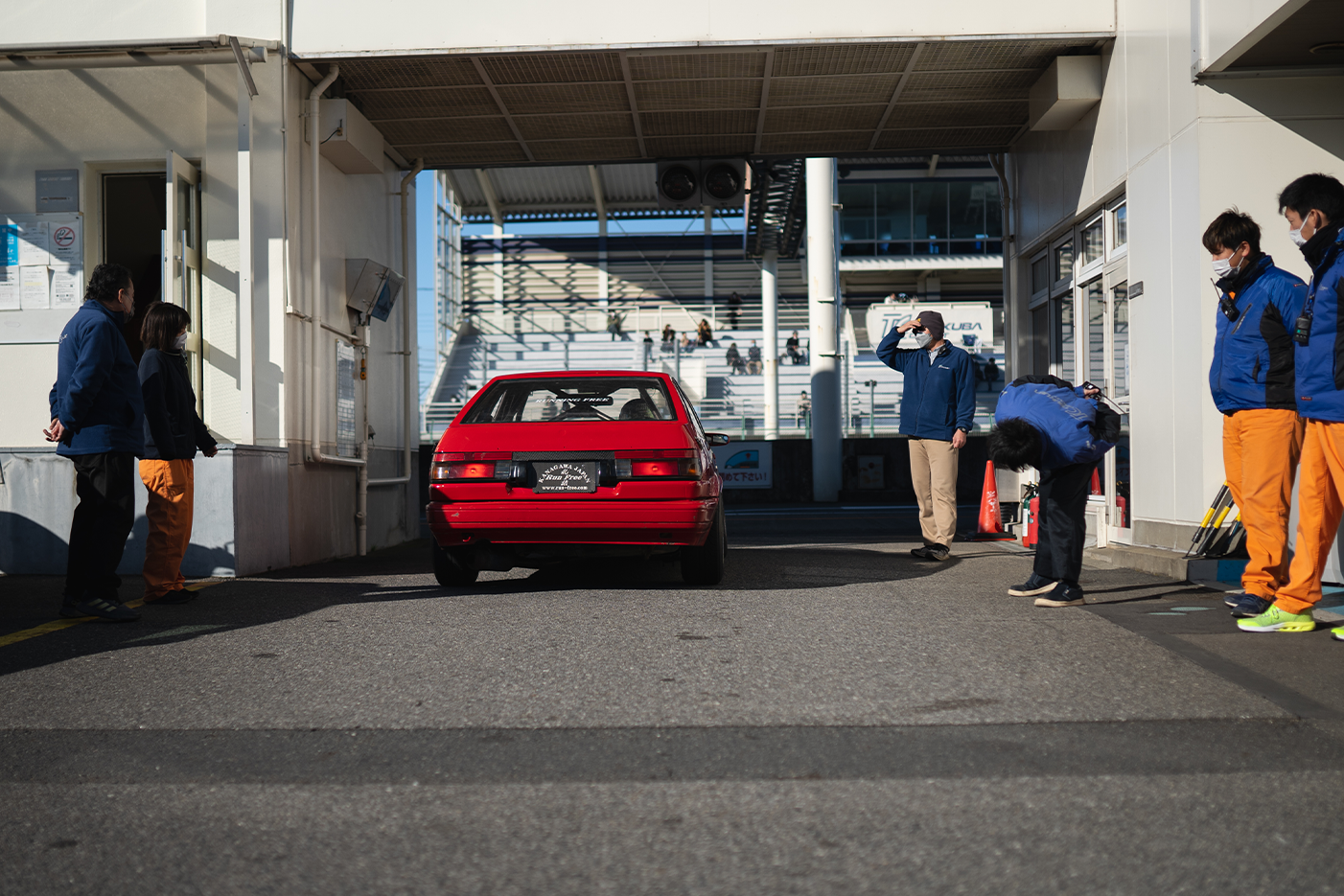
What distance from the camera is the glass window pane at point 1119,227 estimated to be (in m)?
8.74

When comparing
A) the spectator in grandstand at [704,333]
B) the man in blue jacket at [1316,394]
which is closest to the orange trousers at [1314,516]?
the man in blue jacket at [1316,394]

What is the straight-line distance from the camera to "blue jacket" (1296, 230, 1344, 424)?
4652 mm

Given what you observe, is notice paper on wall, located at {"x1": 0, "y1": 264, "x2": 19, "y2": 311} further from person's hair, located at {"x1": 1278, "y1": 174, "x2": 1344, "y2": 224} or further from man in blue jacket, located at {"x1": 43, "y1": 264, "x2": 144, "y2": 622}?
person's hair, located at {"x1": 1278, "y1": 174, "x2": 1344, "y2": 224}

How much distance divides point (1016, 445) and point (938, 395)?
9.72 feet

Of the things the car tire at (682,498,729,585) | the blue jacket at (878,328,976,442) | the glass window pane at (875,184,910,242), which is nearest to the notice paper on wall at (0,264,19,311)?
the car tire at (682,498,729,585)

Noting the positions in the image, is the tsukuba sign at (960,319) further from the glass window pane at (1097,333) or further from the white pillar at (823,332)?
the glass window pane at (1097,333)

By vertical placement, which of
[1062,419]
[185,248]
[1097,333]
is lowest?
[1062,419]

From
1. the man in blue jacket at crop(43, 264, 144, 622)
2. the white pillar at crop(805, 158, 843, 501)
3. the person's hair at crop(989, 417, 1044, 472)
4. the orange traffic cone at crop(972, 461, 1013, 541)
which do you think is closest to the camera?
the person's hair at crop(989, 417, 1044, 472)

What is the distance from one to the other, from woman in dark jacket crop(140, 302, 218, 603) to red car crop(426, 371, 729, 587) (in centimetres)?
137

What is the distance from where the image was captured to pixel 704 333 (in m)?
33.2

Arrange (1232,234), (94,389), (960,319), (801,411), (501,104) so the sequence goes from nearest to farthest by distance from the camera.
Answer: (1232,234) → (94,389) → (501,104) → (960,319) → (801,411)

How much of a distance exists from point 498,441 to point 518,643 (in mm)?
1871

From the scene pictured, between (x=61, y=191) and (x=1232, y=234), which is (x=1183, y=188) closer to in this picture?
(x=1232, y=234)

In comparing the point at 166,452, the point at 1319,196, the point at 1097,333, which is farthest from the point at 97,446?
the point at 1097,333
